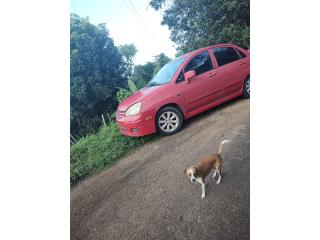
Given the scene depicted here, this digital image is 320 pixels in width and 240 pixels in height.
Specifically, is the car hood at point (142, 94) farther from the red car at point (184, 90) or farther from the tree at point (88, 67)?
the tree at point (88, 67)

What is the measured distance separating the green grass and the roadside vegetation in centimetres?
1

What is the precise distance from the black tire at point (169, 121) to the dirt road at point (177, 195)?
0.39 m

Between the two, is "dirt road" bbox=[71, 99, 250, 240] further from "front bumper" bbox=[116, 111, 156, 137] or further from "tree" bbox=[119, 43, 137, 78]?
"tree" bbox=[119, 43, 137, 78]

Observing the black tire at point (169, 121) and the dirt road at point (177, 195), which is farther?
the black tire at point (169, 121)

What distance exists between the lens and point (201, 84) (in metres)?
2.39

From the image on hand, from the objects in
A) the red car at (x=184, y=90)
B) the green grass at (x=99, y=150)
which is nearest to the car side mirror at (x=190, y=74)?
the red car at (x=184, y=90)

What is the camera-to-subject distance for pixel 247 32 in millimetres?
1716

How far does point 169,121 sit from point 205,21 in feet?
3.87

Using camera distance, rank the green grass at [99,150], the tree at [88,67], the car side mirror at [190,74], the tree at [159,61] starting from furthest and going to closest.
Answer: the car side mirror at [190,74], the tree at [159,61], the green grass at [99,150], the tree at [88,67]

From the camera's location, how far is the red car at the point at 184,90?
210 cm
